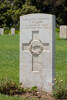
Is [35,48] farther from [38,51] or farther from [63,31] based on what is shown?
[63,31]

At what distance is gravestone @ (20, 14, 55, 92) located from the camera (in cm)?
697

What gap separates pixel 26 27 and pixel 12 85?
4.47 feet

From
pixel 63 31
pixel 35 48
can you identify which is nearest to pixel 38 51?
pixel 35 48

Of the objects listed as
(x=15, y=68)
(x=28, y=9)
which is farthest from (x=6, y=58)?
(x=28, y=9)

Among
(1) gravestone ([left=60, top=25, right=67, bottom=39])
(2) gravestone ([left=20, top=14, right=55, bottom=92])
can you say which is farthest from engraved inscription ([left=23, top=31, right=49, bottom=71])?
(1) gravestone ([left=60, top=25, right=67, bottom=39])

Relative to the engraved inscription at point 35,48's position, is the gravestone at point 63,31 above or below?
above

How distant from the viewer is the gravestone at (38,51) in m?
6.97

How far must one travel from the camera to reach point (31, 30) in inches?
285

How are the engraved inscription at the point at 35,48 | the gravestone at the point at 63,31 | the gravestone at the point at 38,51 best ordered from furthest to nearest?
the gravestone at the point at 63,31 → the engraved inscription at the point at 35,48 → the gravestone at the point at 38,51

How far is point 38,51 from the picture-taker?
7145 mm

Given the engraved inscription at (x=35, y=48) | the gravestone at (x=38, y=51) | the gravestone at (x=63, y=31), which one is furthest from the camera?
the gravestone at (x=63, y=31)

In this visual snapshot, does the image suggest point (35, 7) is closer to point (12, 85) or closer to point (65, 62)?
point (65, 62)

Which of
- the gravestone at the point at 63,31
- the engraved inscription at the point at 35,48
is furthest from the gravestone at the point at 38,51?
the gravestone at the point at 63,31

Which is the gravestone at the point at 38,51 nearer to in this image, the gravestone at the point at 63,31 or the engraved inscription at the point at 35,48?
the engraved inscription at the point at 35,48
